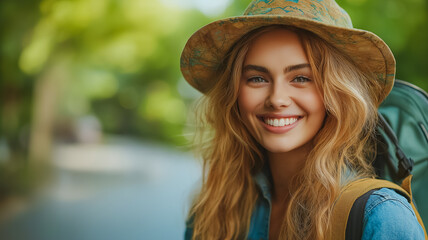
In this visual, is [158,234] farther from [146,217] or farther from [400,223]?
[400,223]

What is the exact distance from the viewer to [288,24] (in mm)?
1715

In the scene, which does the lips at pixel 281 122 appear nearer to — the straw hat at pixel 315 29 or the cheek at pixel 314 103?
the cheek at pixel 314 103

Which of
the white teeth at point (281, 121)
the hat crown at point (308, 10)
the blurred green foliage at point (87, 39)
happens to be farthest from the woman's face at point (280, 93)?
the blurred green foliage at point (87, 39)

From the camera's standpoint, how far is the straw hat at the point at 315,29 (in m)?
1.65

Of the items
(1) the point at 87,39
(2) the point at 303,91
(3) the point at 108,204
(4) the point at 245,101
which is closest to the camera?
(2) the point at 303,91

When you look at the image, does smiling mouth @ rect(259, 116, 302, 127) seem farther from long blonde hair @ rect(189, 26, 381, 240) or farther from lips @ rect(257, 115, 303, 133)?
long blonde hair @ rect(189, 26, 381, 240)

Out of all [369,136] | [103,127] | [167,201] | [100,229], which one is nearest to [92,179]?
[167,201]

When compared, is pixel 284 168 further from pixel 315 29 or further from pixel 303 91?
pixel 315 29

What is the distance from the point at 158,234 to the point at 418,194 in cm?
613

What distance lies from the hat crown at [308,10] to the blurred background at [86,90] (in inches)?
70.0

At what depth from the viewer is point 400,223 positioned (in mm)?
1446

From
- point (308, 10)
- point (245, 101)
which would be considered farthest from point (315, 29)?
point (245, 101)

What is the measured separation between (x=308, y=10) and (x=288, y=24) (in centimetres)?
9

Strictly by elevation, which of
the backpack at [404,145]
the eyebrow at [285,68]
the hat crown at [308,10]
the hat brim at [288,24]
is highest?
the hat crown at [308,10]
